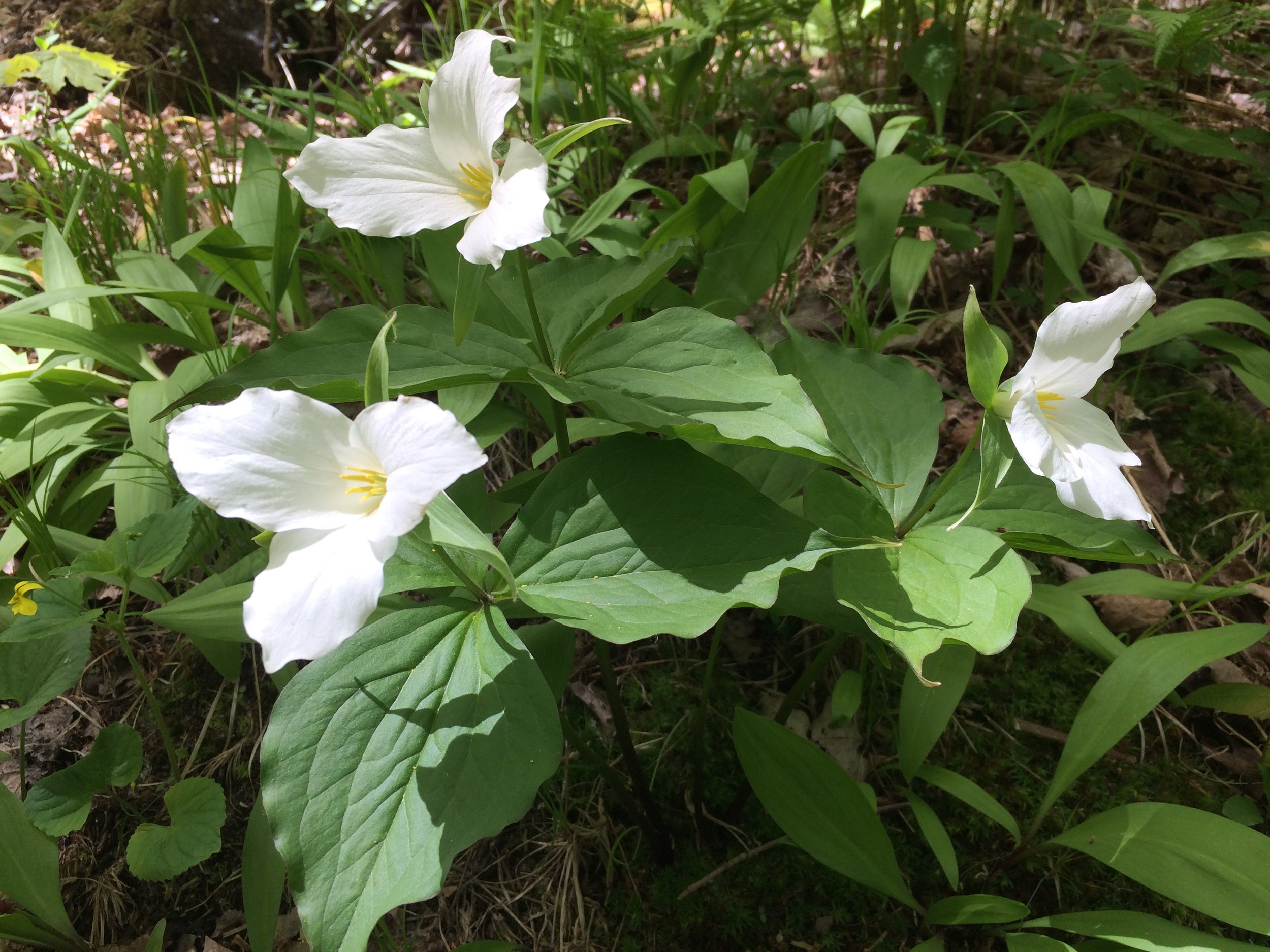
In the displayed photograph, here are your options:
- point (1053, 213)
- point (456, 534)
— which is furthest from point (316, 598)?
point (1053, 213)

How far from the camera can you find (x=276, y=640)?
91 centimetres

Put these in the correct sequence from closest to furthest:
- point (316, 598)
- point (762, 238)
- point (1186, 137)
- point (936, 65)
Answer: point (316, 598) → point (762, 238) → point (1186, 137) → point (936, 65)

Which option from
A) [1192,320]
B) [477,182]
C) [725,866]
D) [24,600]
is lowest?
[725,866]

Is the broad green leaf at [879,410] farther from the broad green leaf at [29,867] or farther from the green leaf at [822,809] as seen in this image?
the broad green leaf at [29,867]

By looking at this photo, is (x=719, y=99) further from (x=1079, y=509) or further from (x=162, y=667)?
(x=162, y=667)

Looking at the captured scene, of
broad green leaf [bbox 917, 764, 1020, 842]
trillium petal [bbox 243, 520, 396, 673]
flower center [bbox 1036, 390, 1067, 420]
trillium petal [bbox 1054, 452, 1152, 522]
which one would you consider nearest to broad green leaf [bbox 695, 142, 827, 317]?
flower center [bbox 1036, 390, 1067, 420]

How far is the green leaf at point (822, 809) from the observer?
4.88ft

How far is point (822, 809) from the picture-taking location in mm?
1505

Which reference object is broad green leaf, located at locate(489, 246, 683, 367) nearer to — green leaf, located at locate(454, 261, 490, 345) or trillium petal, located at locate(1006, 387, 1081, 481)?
green leaf, located at locate(454, 261, 490, 345)

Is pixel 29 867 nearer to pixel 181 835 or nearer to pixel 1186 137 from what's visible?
pixel 181 835

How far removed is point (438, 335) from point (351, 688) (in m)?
0.61

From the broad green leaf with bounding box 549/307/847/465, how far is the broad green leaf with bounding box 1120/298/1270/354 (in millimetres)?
1430

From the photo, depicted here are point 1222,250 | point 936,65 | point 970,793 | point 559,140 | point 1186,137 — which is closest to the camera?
point 559,140

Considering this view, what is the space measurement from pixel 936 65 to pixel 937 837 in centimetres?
254
